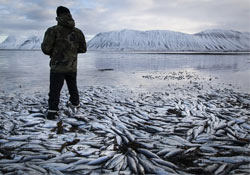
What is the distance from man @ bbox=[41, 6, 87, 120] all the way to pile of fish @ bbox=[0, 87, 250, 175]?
38.8 inches

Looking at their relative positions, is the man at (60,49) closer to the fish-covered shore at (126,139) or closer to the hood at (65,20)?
the hood at (65,20)

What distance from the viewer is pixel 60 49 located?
19.9 feet

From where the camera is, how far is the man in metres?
5.87

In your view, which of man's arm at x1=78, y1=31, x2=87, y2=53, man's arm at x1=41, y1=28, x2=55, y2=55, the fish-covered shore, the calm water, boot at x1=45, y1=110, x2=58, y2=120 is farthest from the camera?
the calm water

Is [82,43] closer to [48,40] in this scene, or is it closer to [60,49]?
[60,49]

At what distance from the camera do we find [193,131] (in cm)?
529

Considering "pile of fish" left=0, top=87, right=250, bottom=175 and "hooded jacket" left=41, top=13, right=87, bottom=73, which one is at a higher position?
"hooded jacket" left=41, top=13, right=87, bottom=73

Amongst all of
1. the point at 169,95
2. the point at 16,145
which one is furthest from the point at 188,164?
the point at 169,95

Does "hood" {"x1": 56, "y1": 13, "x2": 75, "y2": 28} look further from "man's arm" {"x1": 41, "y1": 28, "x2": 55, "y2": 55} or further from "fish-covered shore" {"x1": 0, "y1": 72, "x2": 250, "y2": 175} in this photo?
"fish-covered shore" {"x1": 0, "y1": 72, "x2": 250, "y2": 175}

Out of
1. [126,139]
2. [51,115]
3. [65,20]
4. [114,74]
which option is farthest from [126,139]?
[114,74]

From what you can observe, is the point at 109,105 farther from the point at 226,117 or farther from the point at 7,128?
the point at 226,117

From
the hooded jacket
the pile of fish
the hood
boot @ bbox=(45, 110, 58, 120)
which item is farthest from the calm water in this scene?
the hood

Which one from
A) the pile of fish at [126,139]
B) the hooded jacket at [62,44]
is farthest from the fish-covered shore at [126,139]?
the hooded jacket at [62,44]

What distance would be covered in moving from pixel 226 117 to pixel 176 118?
1.70 metres
